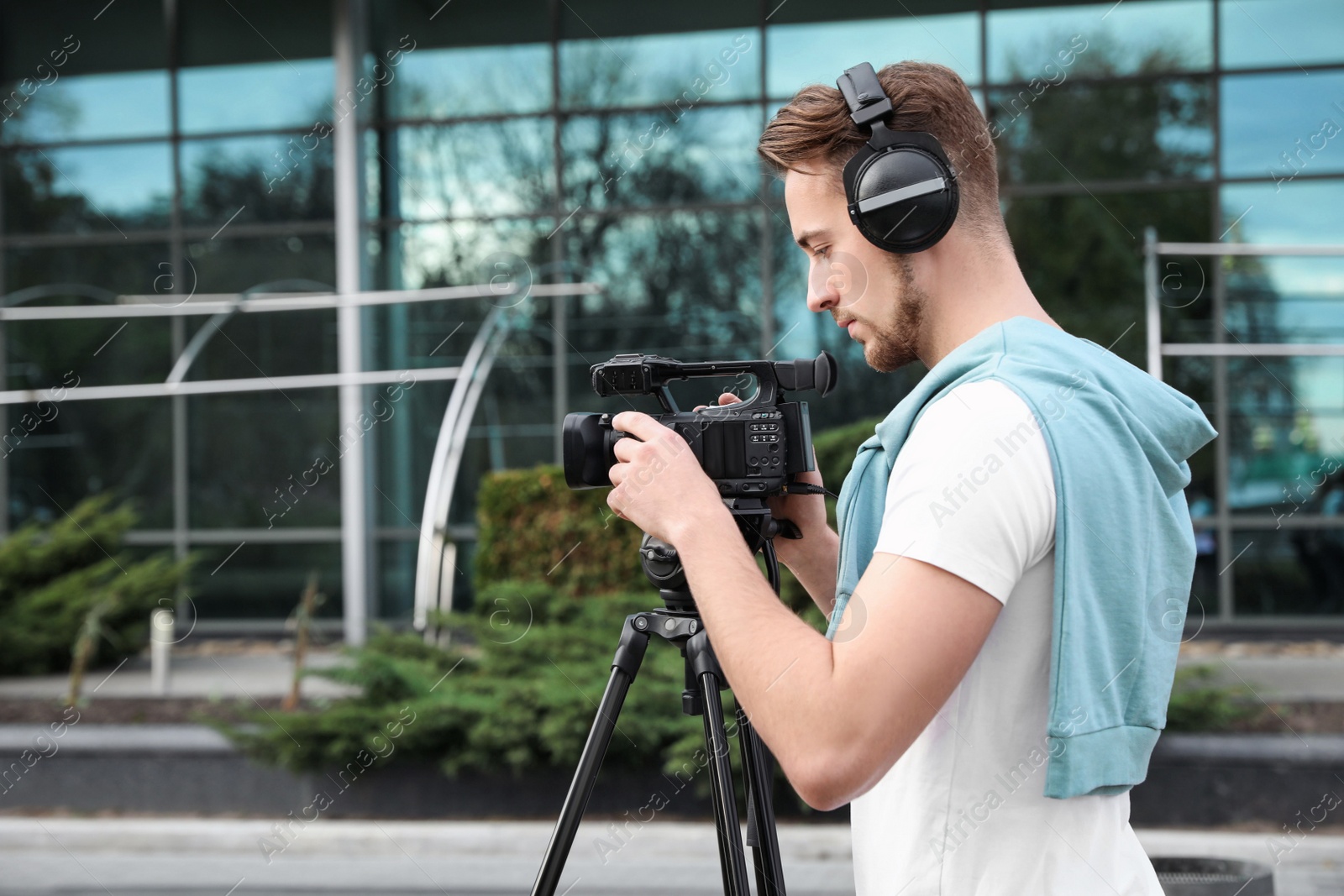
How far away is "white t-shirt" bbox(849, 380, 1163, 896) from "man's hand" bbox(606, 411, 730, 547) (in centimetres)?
28

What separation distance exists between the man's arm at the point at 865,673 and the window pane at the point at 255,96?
1026 centimetres

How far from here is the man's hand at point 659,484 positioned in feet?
4.74

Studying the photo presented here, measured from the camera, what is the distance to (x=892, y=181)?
134cm

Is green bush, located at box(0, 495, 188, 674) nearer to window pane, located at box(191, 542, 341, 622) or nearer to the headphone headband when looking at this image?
window pane, located at box(191, 542, 341, 622)

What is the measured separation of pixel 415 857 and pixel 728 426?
160 inches

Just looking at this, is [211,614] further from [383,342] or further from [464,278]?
[464,278]

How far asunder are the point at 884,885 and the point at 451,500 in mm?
9138

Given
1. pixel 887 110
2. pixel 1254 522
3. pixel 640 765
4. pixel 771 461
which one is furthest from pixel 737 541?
pixel 1254 522

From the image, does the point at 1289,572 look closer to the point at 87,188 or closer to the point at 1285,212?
the point at 1285,212

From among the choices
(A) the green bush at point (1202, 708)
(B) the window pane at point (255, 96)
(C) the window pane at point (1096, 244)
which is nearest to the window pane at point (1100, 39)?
(C) the window pane at point (1096, 244)

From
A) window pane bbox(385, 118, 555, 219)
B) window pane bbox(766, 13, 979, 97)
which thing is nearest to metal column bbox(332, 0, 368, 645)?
window pane bbox(385, 118, 555, 219)

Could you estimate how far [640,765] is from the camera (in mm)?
5344

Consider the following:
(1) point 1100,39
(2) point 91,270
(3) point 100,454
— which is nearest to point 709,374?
(1) point 1100,39

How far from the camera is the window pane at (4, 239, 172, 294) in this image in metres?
10.8
